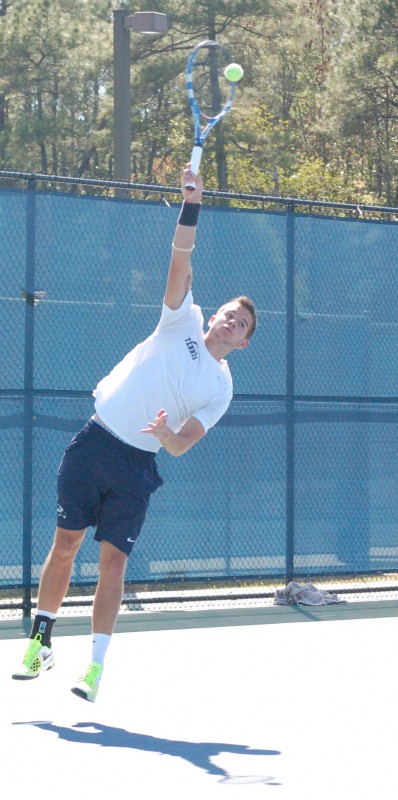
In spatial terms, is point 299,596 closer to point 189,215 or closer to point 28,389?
point 28,389

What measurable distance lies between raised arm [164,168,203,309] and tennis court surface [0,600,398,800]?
5.18ft

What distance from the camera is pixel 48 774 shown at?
4.42 meters

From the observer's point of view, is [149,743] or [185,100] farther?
[185,100]

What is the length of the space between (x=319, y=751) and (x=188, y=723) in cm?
65

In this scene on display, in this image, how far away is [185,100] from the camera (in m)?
25.2

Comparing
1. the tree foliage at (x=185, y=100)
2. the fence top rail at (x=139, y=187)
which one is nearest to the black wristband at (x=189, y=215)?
the fence top rail at (x=139, y=187)

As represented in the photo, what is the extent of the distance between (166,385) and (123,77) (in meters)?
6.23

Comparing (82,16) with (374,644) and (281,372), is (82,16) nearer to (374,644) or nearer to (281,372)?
(281,372)

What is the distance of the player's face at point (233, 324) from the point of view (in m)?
5.50

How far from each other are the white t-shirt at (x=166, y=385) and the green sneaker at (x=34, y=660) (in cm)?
86

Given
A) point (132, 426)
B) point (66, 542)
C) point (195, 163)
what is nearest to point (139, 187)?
point (195, 163)

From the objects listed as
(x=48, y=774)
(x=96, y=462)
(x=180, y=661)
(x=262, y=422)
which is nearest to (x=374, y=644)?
(x=180, y=661)

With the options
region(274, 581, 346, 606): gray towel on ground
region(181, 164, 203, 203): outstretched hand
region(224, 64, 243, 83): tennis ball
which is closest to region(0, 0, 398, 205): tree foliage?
region(274, 581, 346, 606): gray towel on ground

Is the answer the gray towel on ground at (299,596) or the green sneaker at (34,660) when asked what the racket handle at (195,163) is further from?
the gray towel on ground at (299,596)
